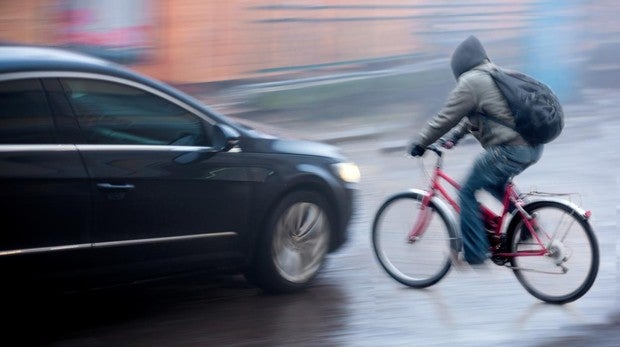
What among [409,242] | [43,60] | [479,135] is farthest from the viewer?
[409,242]

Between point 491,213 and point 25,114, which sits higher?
point 25,114

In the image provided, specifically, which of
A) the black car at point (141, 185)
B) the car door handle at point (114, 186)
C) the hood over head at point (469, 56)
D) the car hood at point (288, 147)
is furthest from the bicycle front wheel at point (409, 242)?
the car door handle at point (114, 186)

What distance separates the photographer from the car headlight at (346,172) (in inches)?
277

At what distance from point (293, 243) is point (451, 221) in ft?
3.40

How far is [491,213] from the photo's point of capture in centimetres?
661

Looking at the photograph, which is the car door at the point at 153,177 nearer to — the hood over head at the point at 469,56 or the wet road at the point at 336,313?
the wet road at the point at 336,313

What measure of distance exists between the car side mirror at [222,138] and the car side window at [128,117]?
0.06 m

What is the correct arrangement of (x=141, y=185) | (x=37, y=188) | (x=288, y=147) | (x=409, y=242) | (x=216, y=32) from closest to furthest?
1. (x=37, y=188)
2. (x=141, y=185)
3. (x=288, y=147)
4. (x=409, y=242)
5. (x=216, y=32)

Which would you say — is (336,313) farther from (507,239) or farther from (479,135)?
(479,135)

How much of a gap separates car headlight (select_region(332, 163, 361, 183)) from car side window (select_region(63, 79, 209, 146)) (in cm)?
112

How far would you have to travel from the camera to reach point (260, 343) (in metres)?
5.66

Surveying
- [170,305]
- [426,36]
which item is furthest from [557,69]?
[170,305]

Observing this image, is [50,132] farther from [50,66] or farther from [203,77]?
[203,77]

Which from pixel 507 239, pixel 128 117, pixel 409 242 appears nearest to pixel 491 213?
pixel 507 239
